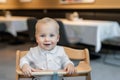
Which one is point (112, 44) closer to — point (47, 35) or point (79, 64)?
point (79, 64)

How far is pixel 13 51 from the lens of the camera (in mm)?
5164

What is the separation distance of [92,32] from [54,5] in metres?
2.54

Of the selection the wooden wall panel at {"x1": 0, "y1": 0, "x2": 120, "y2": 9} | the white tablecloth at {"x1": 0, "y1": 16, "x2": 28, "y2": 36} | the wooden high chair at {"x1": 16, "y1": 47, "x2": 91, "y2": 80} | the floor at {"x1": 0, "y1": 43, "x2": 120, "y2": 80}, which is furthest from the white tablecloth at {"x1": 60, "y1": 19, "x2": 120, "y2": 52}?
the wooden high chair at {"x1": 16, "y1": 47, "x2": 91, "y2": 80}

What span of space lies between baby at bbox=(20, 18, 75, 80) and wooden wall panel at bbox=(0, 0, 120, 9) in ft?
11.6

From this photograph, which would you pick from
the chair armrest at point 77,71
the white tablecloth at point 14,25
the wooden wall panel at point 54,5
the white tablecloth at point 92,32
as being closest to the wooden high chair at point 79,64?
the chair armrest at point 77,71

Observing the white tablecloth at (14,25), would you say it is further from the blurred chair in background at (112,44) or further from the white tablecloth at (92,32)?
the blurred chair in background at (112,44)

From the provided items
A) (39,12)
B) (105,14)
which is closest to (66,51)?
(105,14)

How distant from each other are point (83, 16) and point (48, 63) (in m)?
4.13

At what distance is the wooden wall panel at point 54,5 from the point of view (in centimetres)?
488

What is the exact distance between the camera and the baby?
1.39 m

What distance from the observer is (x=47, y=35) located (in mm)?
1409

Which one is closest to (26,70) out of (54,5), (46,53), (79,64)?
(46,53)

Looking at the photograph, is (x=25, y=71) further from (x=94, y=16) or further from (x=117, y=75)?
(x=94, y=16)

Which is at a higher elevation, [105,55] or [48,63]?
[48,63]
